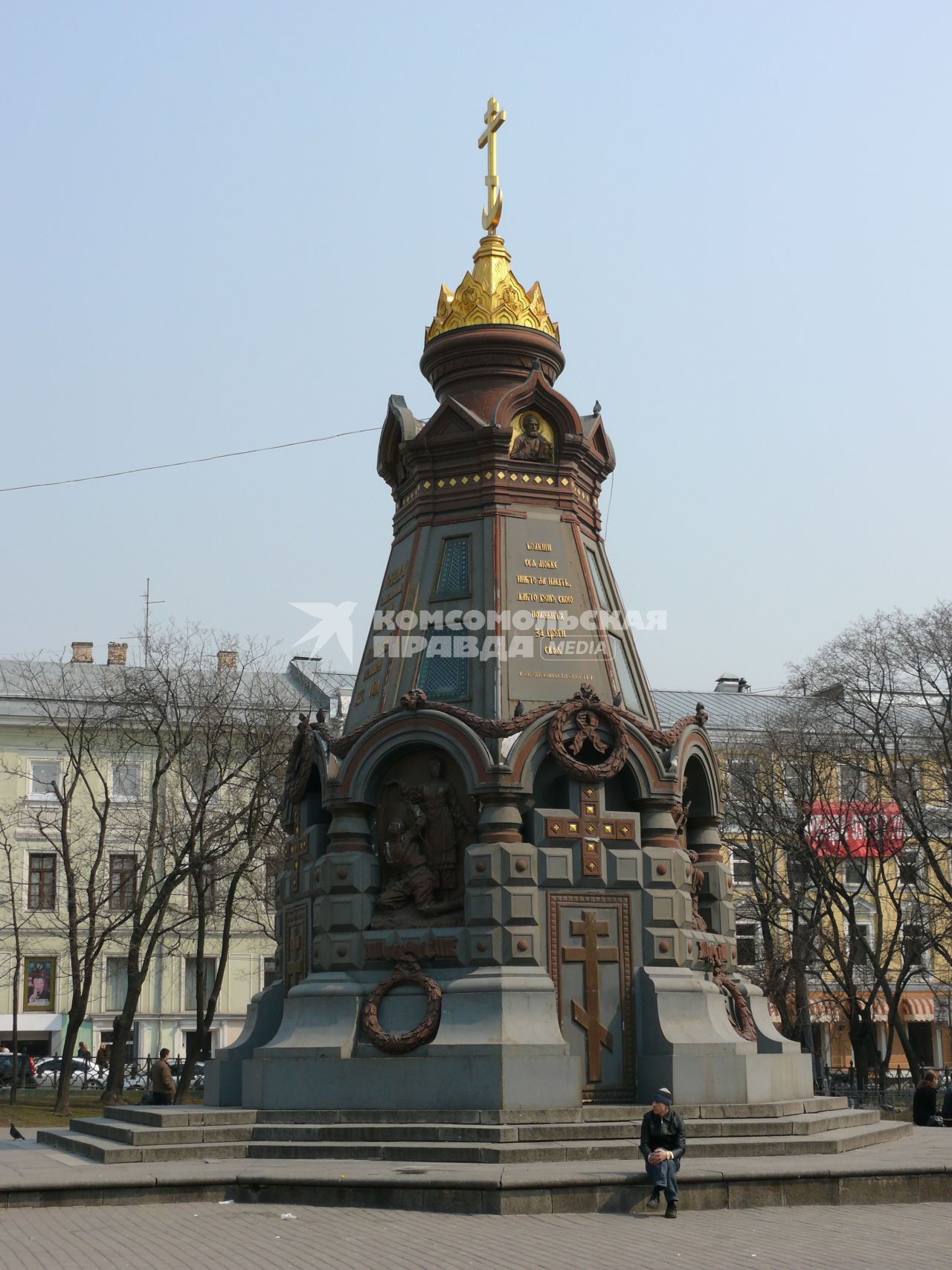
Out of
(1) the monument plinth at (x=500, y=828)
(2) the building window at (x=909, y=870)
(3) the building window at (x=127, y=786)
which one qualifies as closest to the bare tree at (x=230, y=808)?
(3) the building window at (x=127, y=786)

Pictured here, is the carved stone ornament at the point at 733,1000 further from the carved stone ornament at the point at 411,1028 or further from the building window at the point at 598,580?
the building window at the point at 598,580

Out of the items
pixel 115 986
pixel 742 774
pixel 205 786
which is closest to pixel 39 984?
pixel 115 986

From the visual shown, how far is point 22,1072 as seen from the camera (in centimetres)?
3406

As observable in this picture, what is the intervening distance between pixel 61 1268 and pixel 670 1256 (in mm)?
3704

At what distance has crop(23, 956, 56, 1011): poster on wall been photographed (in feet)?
145

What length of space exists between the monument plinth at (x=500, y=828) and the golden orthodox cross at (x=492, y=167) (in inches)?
18.4

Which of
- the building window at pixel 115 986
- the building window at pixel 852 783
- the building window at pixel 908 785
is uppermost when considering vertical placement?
the building window at pixel 852 783

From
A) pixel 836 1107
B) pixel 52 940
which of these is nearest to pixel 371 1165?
pixel 836 1107

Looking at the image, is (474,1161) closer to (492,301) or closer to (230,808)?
(492,301)

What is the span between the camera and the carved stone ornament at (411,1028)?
1368 centimetres

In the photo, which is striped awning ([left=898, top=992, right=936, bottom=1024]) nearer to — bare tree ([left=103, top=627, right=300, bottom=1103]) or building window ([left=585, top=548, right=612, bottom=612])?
bare tree ([left=103, top=627, right=300, bottom=1103])

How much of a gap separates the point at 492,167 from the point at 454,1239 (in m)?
12.4

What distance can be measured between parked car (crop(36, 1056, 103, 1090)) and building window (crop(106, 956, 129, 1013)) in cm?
565

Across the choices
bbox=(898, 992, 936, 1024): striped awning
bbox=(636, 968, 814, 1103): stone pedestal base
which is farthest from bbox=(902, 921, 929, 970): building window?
bbox=(636, 968, 814, 1103): stone pedestal base
